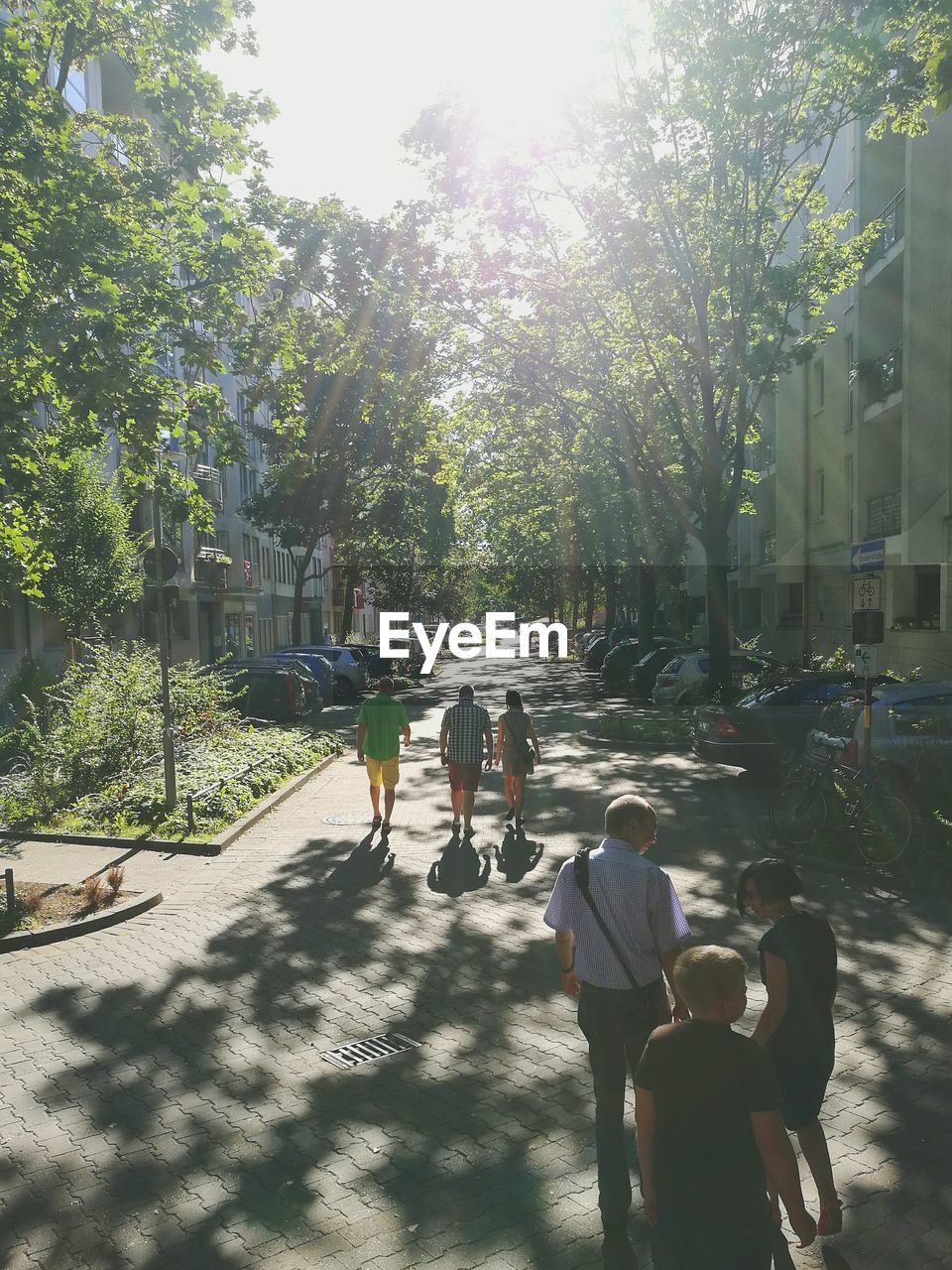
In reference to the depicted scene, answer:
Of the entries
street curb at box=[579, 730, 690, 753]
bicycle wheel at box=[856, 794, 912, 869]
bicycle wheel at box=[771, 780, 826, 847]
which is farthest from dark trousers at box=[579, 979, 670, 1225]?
street curb at box=[579, 730, 690, 753]

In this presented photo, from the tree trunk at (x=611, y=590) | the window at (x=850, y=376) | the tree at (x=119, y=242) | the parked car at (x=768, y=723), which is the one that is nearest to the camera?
the tree at (x=119, y=242)

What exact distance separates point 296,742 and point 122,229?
32.4 ft

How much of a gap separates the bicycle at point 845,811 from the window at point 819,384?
2252 centimetres

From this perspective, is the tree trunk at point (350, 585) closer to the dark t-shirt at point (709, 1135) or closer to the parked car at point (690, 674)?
the parked car at point (690, 674)

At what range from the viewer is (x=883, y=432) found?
87.5 feet

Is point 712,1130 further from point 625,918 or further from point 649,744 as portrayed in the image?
point 649,744

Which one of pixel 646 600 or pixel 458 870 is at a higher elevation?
pixel 646 600

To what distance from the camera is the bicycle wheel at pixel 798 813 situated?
11.1m

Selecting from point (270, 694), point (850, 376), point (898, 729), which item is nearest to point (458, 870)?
point (898, 729)

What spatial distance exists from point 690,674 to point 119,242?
59.0ft

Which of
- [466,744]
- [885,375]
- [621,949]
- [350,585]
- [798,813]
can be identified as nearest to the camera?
[621,949]

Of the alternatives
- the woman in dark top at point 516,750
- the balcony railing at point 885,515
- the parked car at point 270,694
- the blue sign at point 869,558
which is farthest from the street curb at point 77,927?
the balcony railing at point 885,515

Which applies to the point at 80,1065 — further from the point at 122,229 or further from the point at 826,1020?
the point at 122,229

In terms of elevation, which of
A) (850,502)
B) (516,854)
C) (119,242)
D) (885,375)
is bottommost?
(516,854)
